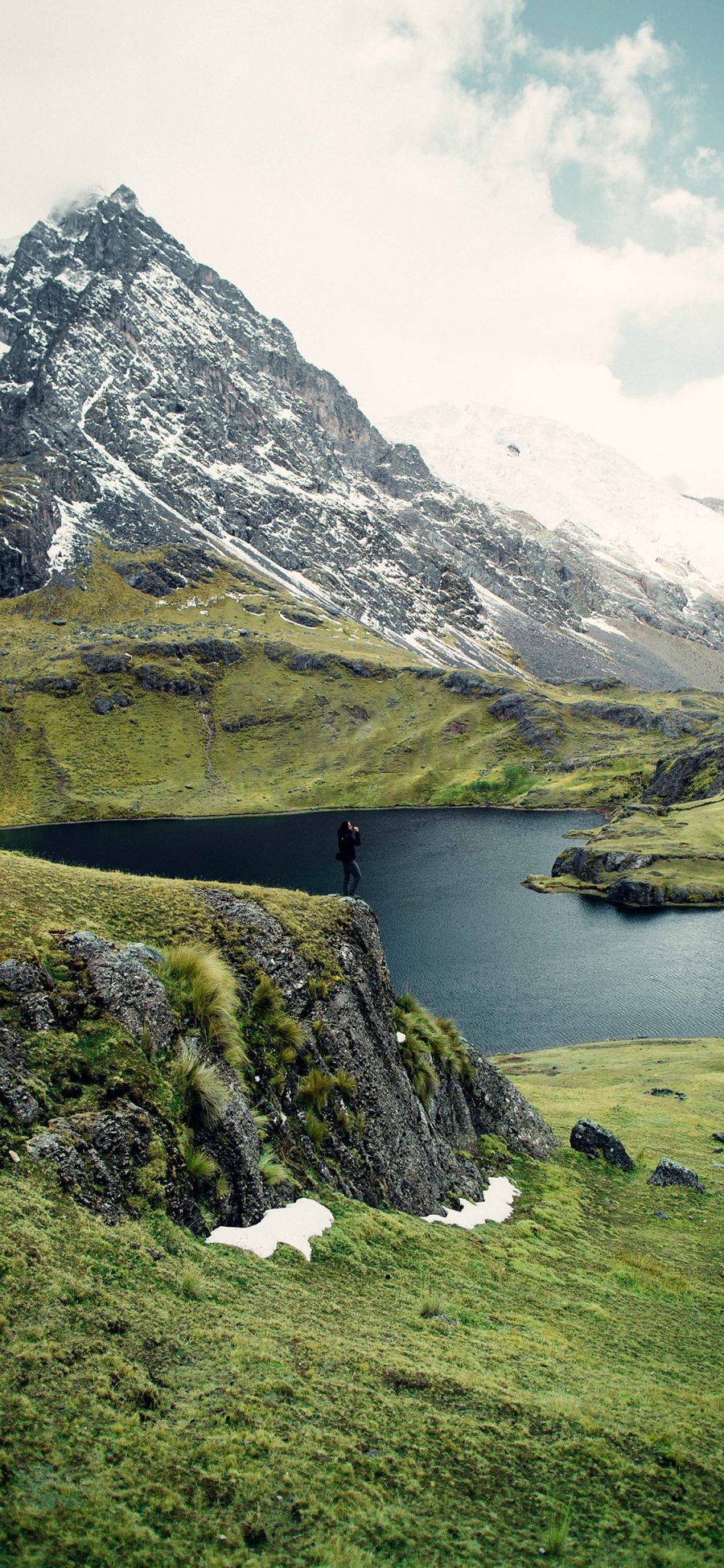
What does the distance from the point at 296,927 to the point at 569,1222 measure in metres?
11.4

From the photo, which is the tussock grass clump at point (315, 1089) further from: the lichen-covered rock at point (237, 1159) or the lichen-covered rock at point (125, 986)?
the lichen-covered rock at point (125, 986)

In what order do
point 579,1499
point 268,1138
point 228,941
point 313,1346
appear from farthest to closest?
point 228,941 → point 268,1138 → point 313,1346 → point 579,1499

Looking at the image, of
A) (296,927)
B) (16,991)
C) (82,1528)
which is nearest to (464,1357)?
(82,1528)

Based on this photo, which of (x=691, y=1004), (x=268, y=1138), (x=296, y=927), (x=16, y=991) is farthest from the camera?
(x=691, y=1004)

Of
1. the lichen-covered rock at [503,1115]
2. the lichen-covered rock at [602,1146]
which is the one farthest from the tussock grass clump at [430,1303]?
the lichen-covered rock at [602,1146]

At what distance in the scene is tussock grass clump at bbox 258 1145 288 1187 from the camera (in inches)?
593

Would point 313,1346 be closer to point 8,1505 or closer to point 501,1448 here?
point 501,1448

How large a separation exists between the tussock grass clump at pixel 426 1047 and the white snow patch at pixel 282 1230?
7853 mm

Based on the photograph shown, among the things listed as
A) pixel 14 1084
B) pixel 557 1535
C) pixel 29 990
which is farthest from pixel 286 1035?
pixel 557 1535

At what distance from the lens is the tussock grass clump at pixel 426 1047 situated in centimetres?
2344

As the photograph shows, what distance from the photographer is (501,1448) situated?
32.7ft

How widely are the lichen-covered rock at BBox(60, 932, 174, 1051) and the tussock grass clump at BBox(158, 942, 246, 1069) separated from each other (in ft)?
2.17

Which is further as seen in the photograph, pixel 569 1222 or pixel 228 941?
pixel 569 1222

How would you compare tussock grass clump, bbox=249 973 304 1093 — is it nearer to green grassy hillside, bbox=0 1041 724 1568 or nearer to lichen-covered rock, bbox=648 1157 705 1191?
green grassy hillside, bbox=0 1041 724 1568
